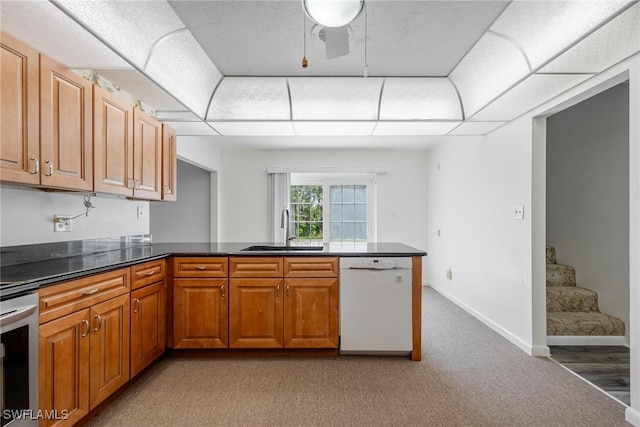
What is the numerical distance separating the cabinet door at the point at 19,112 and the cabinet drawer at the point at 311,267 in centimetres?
175

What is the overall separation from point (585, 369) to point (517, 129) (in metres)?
2.13

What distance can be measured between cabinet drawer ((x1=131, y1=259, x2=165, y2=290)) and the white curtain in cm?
309

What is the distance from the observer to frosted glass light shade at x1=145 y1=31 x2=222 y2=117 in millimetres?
2471

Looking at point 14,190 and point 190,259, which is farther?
point 190,259

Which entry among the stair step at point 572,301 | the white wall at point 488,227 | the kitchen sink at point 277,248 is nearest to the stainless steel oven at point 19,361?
the kitchen sink at point 277,248

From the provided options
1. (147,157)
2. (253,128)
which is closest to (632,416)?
(253,128)

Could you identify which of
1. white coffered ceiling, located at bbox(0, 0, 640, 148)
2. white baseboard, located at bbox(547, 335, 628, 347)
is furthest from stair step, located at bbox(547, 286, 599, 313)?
white coffered ceiling, located at bbox(0, 0, 640, 148)

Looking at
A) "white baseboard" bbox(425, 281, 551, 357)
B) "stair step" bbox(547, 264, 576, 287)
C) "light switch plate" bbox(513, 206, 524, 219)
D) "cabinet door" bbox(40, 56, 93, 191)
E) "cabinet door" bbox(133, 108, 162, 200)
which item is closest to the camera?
"cabinet door" bbox(40, 56, 93, 191)

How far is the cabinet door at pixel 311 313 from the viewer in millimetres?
2822

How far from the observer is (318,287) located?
9.30ft

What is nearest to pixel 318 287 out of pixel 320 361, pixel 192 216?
pixel 320 361

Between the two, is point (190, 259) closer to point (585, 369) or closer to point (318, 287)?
point (318, 287)

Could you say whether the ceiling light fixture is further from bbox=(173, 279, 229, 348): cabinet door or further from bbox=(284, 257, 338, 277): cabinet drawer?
bbox=(173, 279, 229, 348): cabinet door

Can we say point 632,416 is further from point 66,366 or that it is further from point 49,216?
point 49,216
